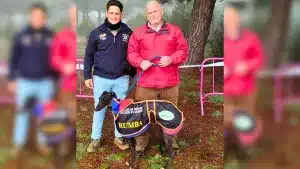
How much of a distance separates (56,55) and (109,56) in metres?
0.97

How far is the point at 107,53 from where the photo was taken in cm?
236

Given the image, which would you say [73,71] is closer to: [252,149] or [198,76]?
[252,149]

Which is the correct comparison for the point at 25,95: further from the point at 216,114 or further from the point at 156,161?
the point at 216,114

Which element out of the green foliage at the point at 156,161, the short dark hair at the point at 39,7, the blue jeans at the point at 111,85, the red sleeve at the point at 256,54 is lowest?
the green foliage at the point at 156,161

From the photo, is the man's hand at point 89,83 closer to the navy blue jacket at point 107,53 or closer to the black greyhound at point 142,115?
the navy blue jacket at point 107,53

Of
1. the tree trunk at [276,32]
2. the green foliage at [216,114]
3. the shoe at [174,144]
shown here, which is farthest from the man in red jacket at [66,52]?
the green foliage at [216,114]

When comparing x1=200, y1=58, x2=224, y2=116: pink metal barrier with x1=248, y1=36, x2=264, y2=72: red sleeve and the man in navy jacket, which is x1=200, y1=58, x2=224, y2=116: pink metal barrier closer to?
the man in navy jacket

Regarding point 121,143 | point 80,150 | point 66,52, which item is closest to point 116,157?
point 121,143

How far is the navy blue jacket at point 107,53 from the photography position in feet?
7.65

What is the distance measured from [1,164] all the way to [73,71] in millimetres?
654

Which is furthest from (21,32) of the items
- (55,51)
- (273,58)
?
(273,58)

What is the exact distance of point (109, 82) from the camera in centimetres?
245

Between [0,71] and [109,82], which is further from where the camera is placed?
[109,82]

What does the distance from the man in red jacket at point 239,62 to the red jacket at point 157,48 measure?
1.01 metres
